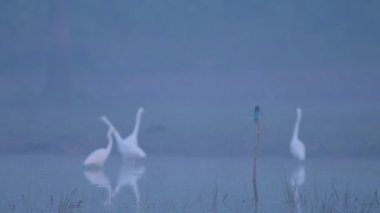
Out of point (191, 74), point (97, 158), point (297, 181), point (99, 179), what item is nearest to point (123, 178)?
point (99, 179)

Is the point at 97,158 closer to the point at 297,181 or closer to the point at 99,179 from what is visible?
the point at 99,179

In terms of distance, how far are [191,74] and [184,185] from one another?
11427 millimetres

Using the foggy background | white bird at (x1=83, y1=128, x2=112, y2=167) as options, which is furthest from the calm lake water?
the foggy background

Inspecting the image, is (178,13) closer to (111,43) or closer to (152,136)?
(111,43)

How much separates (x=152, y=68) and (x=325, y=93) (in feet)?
14.8

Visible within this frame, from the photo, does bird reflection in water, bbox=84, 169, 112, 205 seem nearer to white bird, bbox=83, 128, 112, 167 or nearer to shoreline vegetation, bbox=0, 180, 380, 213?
white bird, bbox=83, 128, 112, 167

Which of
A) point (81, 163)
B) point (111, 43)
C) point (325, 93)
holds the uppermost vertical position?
point (111, 43)

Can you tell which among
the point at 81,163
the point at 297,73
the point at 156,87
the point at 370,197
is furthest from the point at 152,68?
the point at 370,197

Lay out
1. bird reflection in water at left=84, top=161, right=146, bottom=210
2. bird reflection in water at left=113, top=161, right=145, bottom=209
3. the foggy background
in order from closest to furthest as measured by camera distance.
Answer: bird reflection in water at left=84, top=161, right=146, bottom=210 → bird reflection in water at left=113, top=161, right=145, bottom=209 → the foggy background

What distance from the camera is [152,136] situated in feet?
62.6

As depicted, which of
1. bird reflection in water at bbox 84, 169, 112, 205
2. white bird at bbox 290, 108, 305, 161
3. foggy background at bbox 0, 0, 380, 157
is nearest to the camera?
bird reflection in water at bbox 84, 169, 112, 205

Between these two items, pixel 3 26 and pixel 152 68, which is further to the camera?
pixel 3 26

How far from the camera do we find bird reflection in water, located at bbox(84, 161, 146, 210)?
521 inches

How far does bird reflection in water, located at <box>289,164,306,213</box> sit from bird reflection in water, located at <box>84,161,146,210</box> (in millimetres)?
1665
